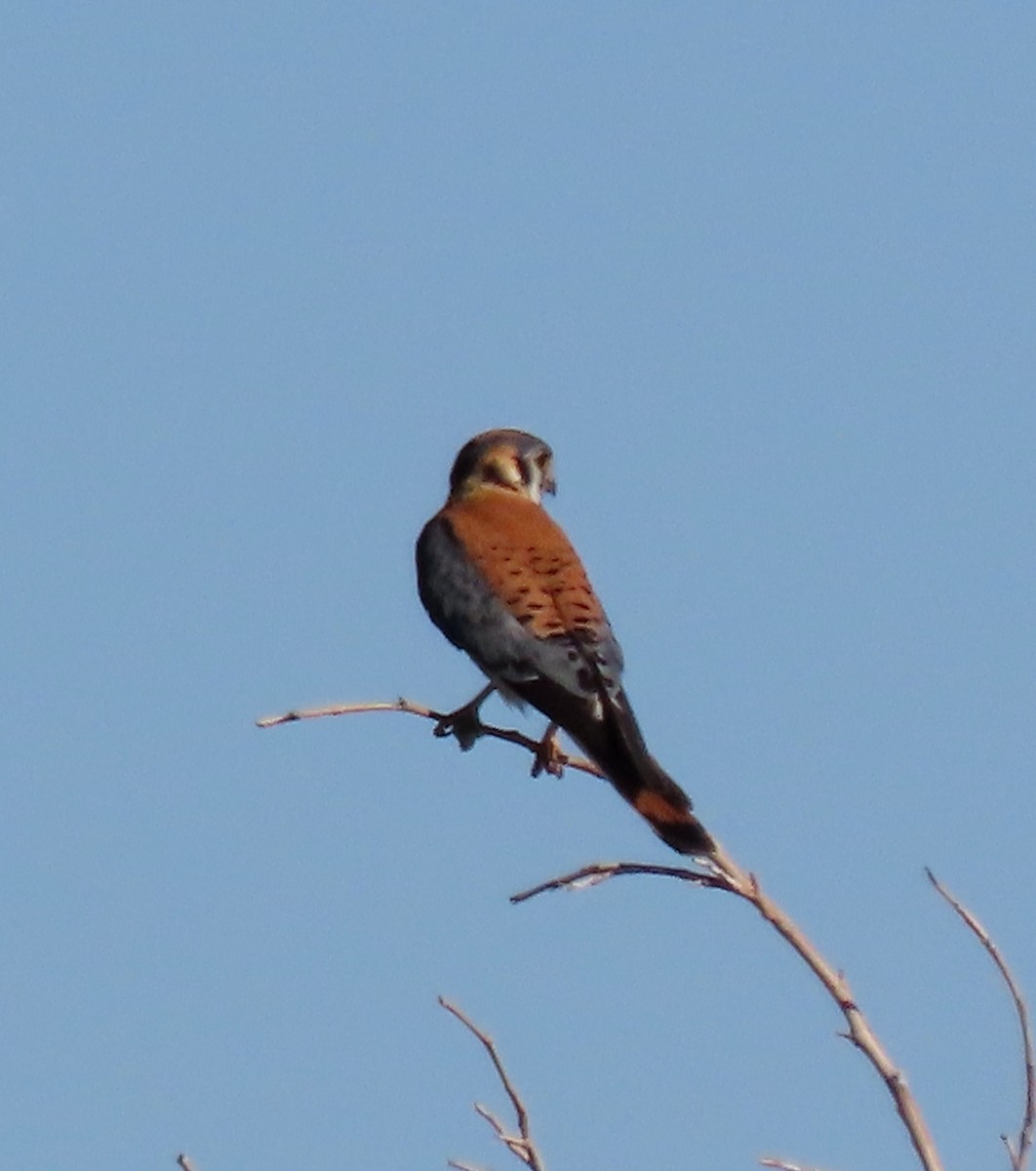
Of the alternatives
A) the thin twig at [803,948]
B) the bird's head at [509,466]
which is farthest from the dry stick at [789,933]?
the bird's head at [509,466]

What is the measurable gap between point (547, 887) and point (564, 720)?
1.69m

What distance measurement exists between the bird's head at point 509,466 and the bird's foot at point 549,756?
4.19 ft

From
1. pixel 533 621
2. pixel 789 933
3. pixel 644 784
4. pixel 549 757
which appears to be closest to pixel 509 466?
pixel 533 621

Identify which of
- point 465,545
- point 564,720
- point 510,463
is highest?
point 510,463

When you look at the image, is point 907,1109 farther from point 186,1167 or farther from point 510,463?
point 510,463

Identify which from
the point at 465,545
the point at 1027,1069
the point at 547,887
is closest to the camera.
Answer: the point at 1027,1069

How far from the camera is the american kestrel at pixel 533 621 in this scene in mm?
4559

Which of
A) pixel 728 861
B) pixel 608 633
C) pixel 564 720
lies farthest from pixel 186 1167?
pixel 608 633

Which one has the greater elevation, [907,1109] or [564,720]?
[564,720]

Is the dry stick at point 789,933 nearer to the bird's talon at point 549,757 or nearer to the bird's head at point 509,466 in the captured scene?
the bird's talon at point 549,757

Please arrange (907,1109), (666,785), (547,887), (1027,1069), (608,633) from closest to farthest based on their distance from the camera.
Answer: (907,1109)
(1027,1069)
(547,887)
(666,785)
(608,633)

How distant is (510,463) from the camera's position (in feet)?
21.0

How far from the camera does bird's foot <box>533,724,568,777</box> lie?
5035 millimetres

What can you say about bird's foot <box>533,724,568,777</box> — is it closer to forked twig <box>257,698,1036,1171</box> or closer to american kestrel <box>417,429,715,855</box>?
american kestrel <box>417,429,715,855</box>
